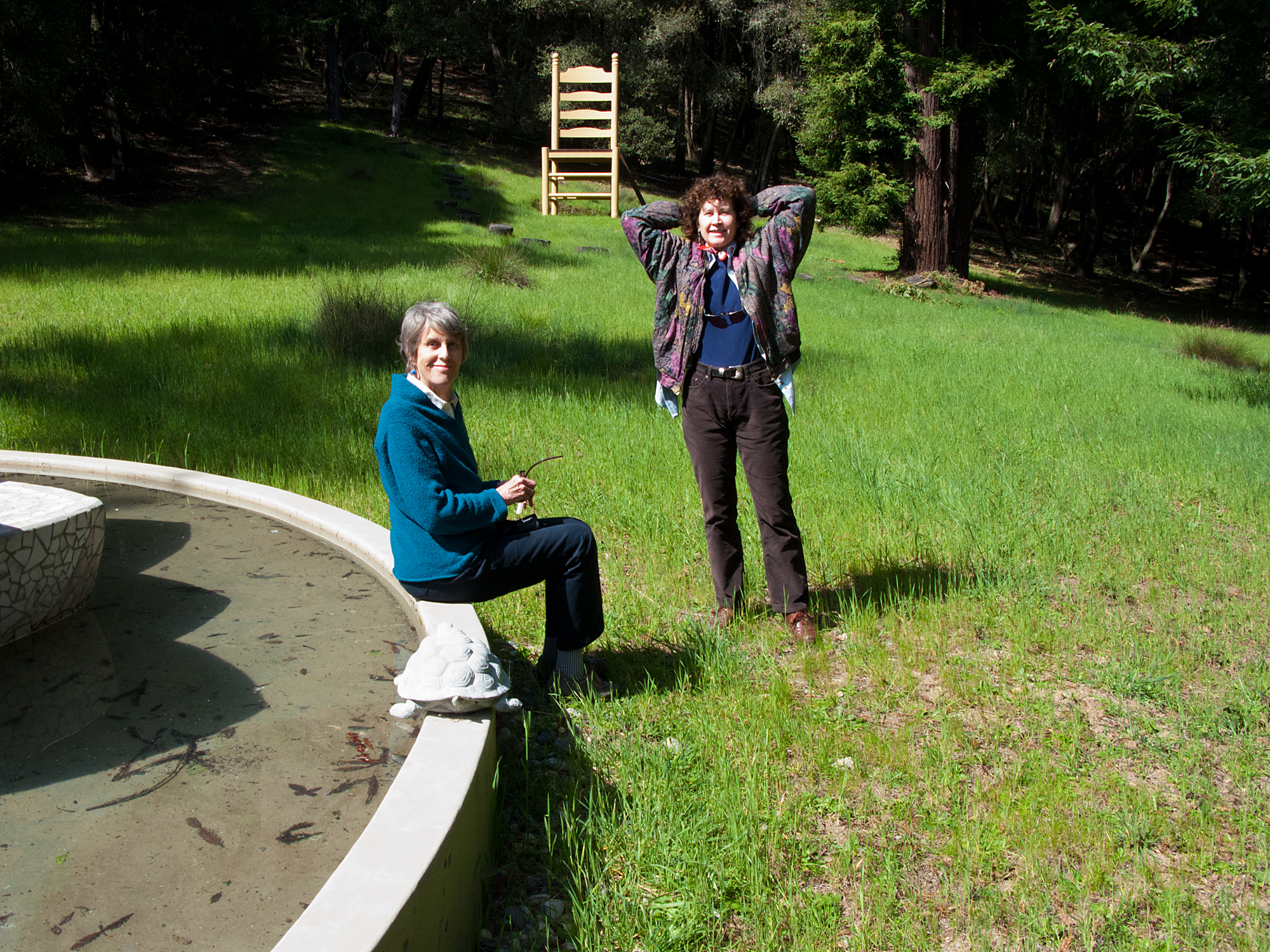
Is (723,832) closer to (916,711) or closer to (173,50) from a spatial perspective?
(916,711)

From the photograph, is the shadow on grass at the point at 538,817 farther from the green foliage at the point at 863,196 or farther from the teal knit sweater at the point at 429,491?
the green foliage at the point at 863,196

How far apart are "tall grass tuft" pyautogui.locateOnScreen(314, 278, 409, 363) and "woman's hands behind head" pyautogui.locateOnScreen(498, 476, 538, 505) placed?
6041 millimetres

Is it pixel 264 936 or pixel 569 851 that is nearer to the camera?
pixel 264 936

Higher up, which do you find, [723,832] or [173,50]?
[173,50]

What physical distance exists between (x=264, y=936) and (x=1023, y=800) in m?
2.35

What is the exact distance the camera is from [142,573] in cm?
351

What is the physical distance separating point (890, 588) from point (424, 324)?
2.82 meters

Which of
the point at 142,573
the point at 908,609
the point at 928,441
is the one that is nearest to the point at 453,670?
the point at 142,573

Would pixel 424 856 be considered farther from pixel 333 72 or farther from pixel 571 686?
pixel 333 72

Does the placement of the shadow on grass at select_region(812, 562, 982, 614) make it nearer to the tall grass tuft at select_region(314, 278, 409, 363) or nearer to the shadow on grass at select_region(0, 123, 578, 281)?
the tall grass tuft at select_region(314, 278, 409, 363)

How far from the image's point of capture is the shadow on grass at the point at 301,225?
14.9 metres

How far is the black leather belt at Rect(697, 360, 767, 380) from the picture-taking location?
3.97 meters

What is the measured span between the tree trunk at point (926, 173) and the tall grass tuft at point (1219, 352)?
610cm

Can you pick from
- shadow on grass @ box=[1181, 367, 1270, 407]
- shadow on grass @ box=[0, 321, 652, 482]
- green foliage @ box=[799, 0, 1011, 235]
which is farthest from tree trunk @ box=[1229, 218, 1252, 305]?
shadow on grass @ box=[0, 321, 652, 482]
